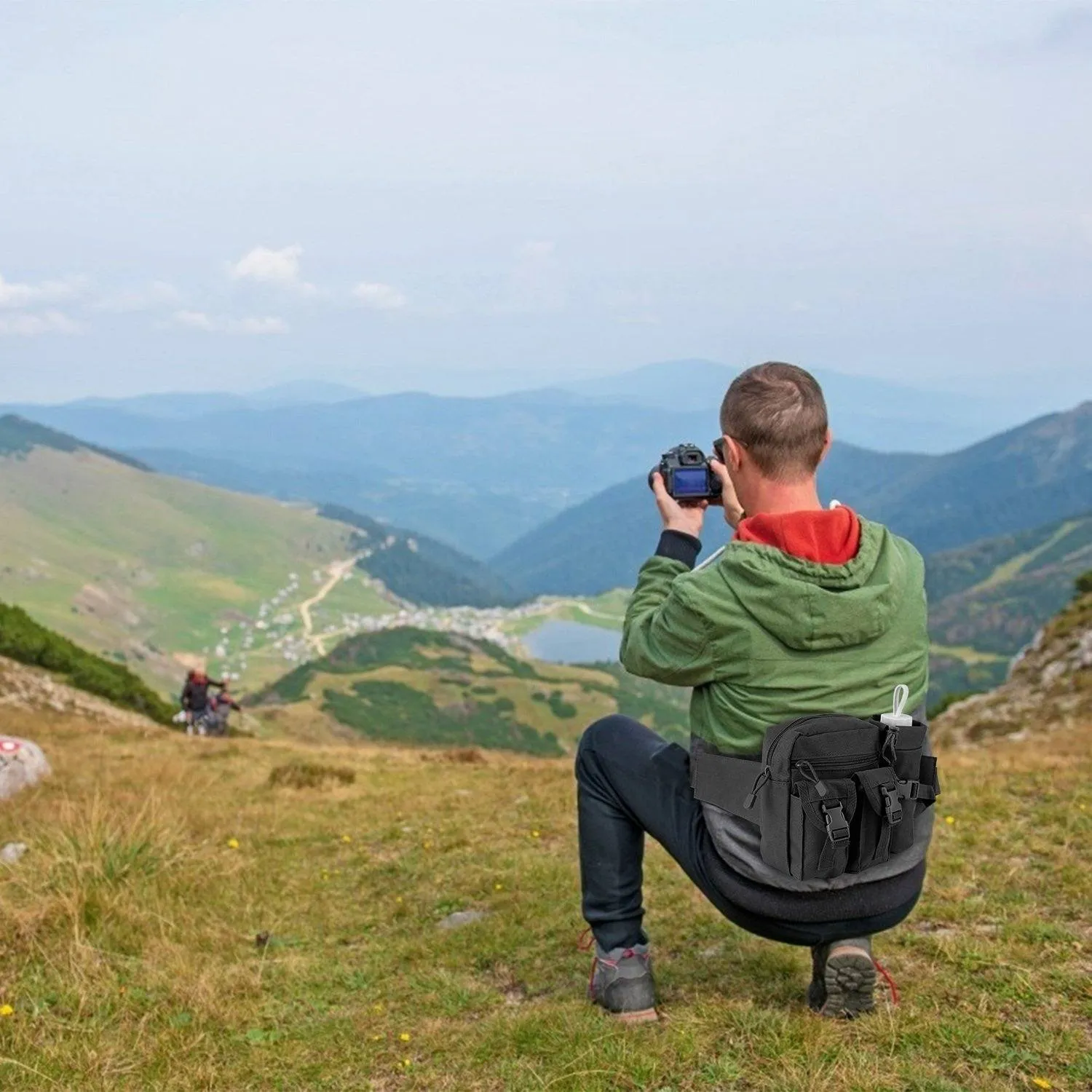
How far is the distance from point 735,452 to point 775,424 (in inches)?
9.4

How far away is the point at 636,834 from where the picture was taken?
531cm

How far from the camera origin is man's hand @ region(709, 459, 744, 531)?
461 cm

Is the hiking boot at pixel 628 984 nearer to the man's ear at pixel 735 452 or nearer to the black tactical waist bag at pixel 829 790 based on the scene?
the black tactical waist bag at pixel 829 790

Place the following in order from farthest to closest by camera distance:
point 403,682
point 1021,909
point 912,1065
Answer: point 403,682 < point 1021,909 < point 912,1065

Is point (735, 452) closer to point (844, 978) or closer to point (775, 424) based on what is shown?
point (775, 424)

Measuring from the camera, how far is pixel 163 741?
22656 millimetres

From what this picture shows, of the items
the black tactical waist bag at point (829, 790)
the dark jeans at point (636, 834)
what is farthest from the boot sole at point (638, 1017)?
the black tactical waist bag at point (829, 790)

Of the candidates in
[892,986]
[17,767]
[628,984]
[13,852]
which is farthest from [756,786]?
[17,767]

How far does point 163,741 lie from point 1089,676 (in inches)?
989

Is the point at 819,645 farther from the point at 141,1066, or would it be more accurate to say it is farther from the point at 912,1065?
the point at 141,1066

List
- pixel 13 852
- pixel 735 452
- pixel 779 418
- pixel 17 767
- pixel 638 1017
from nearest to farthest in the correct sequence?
pixel 779 418, pixel 735 452, pixel 638 1017, pixel 13 852, pixel 17 767

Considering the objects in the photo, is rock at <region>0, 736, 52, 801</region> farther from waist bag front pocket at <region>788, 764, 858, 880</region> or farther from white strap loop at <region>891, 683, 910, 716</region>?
white strap loop at <region>891, 683, 910, 716</region>

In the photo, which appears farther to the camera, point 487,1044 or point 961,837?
point 961,837

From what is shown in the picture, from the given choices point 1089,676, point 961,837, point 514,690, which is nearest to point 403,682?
point 514,690
